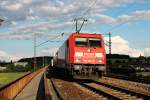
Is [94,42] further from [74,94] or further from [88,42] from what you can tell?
[74,94]

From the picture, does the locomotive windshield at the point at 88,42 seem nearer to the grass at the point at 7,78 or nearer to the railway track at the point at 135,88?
the railway track at the point at 135,88

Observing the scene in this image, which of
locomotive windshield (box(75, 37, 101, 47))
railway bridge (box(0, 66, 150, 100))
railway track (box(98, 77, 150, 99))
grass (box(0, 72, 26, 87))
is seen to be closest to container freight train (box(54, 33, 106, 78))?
locomotive windshield (box(75, 37, 101, 47))

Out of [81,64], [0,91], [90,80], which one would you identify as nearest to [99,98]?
[0,91]

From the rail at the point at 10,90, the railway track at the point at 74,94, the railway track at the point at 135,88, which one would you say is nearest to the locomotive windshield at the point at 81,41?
the railway track at the point at 135,88

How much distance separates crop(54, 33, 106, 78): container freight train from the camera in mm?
A: 30094

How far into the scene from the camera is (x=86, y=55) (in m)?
30.4

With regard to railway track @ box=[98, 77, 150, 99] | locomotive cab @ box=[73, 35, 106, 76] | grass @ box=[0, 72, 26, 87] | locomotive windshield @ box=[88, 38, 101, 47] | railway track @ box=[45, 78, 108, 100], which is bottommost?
railway track @ box=[45, 78, 108, 100]

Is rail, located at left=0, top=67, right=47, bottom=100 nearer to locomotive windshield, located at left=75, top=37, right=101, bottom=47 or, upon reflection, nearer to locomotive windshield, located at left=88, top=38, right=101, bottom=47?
locomotive windshield, located at left=75, top=37, right=101, bottom=47

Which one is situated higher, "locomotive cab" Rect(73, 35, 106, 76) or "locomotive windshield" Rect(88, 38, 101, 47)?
"locomotive windshield" Rect(88, 38, 101, 47)

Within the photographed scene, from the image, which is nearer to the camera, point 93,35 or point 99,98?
point 99,98

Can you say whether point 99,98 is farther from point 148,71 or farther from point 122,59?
point 122,59

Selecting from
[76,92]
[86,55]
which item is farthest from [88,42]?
[76,92]

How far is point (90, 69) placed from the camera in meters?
30.3

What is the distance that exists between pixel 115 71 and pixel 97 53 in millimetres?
25339
